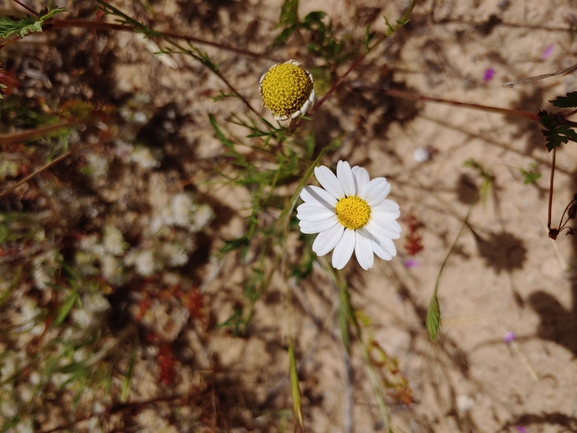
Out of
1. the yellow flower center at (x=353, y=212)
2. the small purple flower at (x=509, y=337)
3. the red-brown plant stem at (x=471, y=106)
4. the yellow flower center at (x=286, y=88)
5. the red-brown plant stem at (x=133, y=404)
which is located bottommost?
the red-brown plant stem at (x=133, y=404)

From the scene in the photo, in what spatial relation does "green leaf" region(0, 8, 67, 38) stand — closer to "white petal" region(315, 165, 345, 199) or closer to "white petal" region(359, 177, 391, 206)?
"white petal" region(315, 165, 345, 199)

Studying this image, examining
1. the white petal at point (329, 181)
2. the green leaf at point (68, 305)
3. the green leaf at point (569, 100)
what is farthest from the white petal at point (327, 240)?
the green leaf at point (68, 305)

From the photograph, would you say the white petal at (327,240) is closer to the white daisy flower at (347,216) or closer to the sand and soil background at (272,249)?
the white daisy flower at (347,216)

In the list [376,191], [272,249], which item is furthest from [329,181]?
[272,249]

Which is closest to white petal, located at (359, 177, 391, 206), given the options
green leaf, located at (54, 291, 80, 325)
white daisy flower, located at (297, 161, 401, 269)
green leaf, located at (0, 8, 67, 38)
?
white daisy flower, located at (297, 161, 401, 269)

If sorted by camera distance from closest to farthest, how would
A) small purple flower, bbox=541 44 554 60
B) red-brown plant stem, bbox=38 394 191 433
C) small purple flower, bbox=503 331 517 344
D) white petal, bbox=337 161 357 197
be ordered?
1. white petal, bbox=337 161 357 197
2. small purple flower, bbox=541 44 554 60
3. small purple flower, bbox=503 331 517 344
4. red-brown plant stem, bbox=38 394 191 433

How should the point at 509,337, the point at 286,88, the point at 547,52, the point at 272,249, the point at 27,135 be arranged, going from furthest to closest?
1. the point at 272,249
2. the point at 509,337
3. the point at 547,52
4. the point at 27,135
5. the point at 286,88

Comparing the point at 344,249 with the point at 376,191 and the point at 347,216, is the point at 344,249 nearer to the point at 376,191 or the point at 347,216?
the point at 347,216
